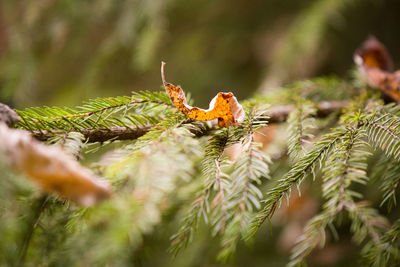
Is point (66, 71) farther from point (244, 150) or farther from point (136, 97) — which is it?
point (244, 150)

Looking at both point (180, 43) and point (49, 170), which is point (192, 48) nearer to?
point (180, 43)

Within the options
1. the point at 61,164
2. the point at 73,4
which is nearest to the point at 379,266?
the point at 61,164

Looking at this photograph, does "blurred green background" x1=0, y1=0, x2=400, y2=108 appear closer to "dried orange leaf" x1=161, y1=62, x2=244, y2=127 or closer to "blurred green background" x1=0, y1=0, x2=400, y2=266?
"blurred green background" x1=0, y1=0, x2=400, y2=266

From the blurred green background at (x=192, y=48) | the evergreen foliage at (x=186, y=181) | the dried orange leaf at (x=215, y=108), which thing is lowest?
the evergreen foliage at (x=186, y=181)

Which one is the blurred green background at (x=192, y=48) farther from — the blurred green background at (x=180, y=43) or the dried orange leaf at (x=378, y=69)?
the dried orange leaf at (x=378, y=69)

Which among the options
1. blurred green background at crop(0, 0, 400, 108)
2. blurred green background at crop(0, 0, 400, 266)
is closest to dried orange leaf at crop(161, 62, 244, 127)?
blurred green background at crop(0, 0, 400, 266)

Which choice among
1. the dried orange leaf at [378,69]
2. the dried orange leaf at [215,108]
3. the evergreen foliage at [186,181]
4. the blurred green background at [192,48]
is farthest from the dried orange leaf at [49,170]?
the dried orange leaf at [378,69]
